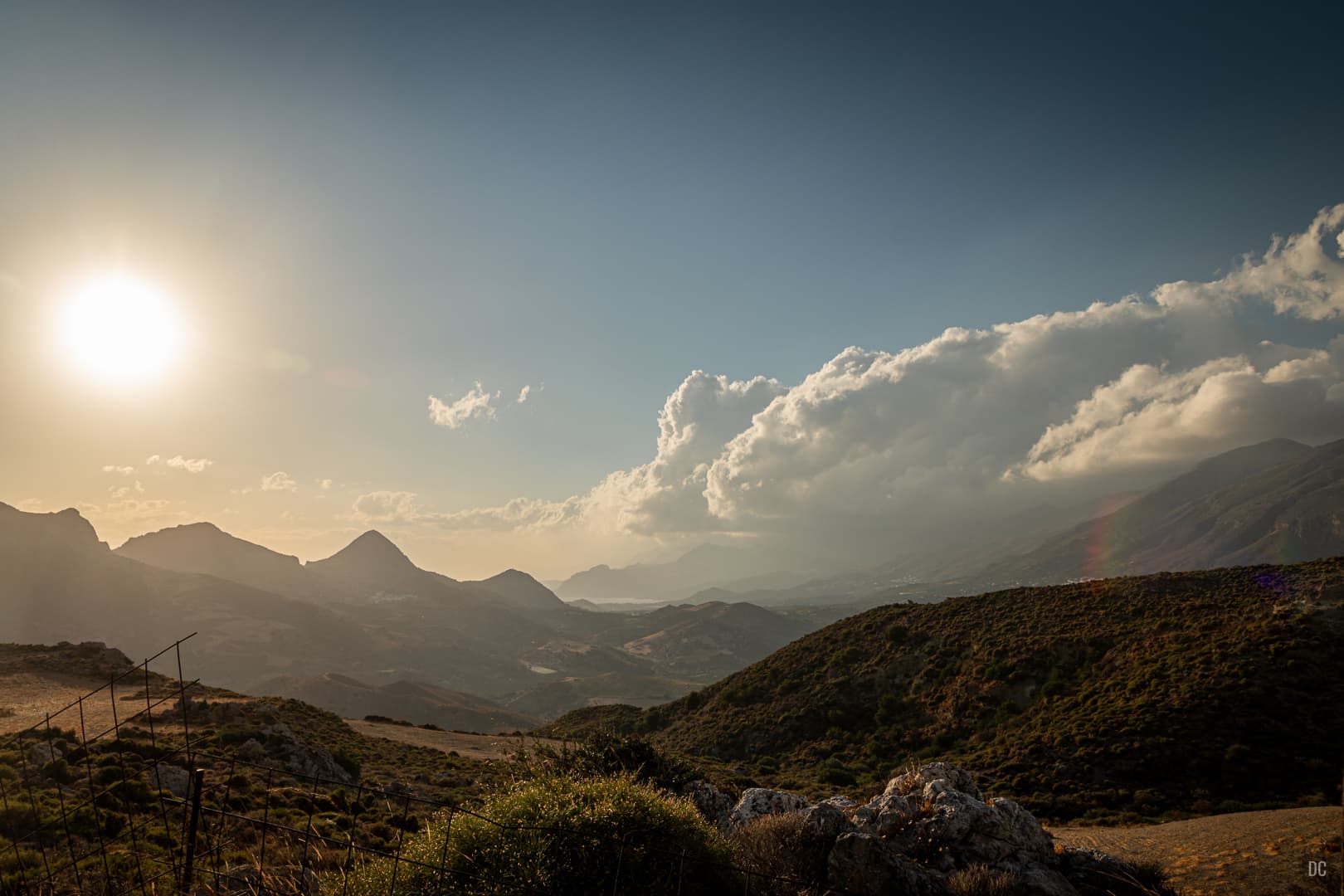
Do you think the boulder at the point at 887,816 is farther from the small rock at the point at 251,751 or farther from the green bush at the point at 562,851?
the small rock at the point at 251,751

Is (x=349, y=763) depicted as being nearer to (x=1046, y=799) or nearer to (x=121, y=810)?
(x=121, y=810)

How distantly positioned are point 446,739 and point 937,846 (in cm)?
5185

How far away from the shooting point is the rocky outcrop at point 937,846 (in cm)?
1068

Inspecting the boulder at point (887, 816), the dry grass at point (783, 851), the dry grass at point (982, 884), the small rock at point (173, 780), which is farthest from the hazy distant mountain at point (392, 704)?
the dry grass at point (982, 884)

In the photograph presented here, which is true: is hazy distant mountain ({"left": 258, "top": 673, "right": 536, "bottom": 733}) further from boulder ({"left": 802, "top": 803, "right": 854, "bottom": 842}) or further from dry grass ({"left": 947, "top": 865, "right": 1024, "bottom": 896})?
dry grass ({"left": 947, "top": 865, "right": 1024, "bottom": 896})

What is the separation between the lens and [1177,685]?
99.8 ft

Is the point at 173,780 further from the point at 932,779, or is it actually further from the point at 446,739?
the point at 446,739

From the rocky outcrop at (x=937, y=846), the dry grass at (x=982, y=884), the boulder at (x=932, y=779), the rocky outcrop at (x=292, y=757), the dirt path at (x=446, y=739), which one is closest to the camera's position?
the dry grass at (x=982, y=884)

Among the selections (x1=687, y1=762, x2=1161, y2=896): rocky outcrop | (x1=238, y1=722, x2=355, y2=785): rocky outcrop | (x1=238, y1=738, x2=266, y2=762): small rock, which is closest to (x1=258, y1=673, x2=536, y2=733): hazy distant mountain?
(x1=238, y1=722, x2=355, y2=785): rocky outcrop

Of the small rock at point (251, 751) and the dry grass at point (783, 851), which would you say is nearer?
the dry grass at point (783, 851)

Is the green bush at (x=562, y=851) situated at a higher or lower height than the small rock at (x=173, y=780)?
higher

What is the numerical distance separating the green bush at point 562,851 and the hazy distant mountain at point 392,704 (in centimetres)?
13774

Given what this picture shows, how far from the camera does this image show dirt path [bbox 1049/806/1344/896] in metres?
12.9

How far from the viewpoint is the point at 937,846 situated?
41.7ft
